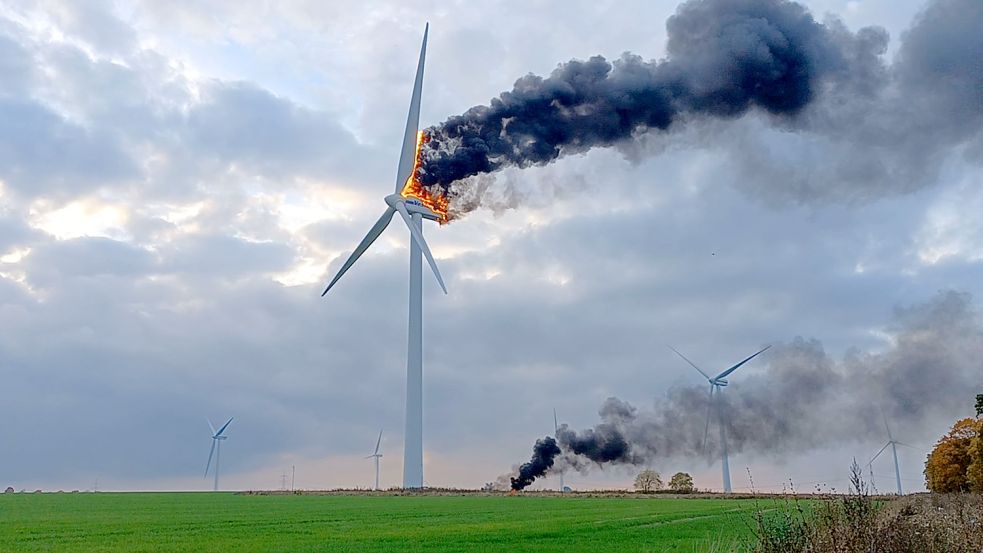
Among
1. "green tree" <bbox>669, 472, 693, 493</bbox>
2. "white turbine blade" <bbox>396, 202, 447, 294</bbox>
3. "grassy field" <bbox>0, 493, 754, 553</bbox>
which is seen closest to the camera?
"grassy field" <bbox>0, 493, 754, 553</bbox>

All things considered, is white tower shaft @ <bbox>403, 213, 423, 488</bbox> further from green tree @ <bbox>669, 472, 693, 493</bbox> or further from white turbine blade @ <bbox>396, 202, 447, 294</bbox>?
green tree @ <bbox>669, 472, 693, 493</bbox>

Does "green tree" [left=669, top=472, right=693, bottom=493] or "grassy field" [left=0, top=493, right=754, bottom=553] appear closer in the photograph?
"grassy field" [left=0, top=493, right=754, bottom=553]

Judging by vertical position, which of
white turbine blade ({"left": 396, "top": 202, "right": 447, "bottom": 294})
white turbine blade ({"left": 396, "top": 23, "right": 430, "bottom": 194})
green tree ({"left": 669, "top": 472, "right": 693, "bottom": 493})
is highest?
white turbine blade ({"left": 396, "top": 23, "right": 430, "bottom": 194})

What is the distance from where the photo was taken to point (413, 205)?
9781 cm

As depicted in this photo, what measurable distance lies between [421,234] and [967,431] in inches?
2639

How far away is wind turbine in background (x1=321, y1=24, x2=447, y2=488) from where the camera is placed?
311 feet

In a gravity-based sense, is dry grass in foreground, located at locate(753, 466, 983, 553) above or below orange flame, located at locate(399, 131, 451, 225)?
below

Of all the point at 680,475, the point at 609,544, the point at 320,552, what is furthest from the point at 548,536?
the point at 680,475

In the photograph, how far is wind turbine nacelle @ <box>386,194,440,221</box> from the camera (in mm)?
97375

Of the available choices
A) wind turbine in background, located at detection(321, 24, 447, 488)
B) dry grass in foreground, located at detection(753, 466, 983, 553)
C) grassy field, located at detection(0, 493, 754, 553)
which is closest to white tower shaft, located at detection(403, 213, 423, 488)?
wind turbine in background, located at detection(321, 24, 447, 488)

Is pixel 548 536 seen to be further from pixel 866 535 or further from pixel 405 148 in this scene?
pixel 405 148

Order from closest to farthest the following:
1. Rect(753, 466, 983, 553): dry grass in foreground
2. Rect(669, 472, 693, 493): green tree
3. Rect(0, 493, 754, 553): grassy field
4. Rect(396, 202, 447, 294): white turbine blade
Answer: Rect(753, 466, 983, 553): dry grass in foreground < Rect(0, 493, 754, 553): grassy field < Rect(396, 202, 447, 294): white turbine blade < Rect(669, 472, 693, 493): green tree

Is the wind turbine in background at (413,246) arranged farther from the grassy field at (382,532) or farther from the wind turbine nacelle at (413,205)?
the grassy field at (382,532)

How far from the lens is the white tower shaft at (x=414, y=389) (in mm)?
94562
